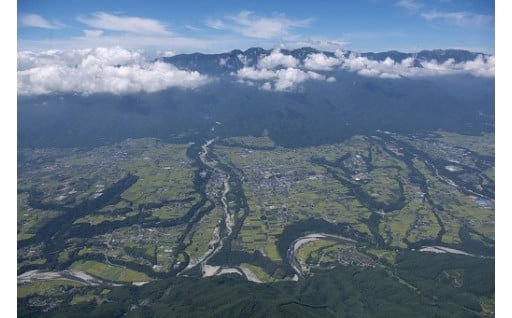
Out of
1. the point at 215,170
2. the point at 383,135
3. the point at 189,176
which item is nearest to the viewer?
the point at 189,176

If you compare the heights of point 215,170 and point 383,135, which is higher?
point 383,135

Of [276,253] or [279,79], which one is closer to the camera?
[276,253]

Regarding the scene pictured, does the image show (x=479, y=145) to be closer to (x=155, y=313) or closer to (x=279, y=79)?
(x=155, y=313)

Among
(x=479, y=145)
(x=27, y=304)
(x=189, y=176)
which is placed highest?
(x=479, y=145)

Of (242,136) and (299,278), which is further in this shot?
(242,136)

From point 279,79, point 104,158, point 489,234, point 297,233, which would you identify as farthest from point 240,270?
point 279,79

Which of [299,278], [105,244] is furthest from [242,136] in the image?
[299,278]

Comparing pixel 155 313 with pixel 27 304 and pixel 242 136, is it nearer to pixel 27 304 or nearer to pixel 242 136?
pixel 27 304

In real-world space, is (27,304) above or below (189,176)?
below

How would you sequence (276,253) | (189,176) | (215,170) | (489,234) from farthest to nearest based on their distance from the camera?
1. (215,170)
2. (189,176)
3. (489,234)
4. (276,253)
